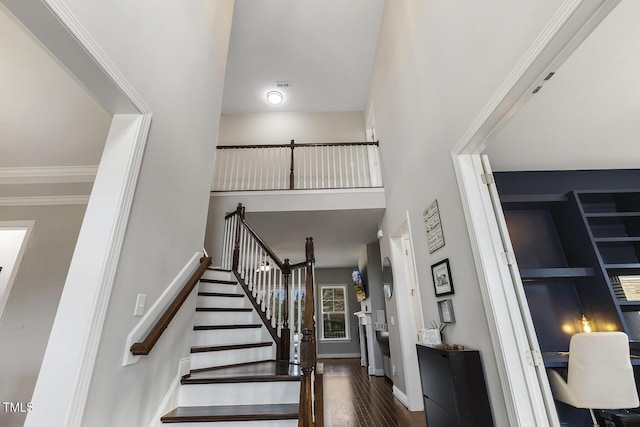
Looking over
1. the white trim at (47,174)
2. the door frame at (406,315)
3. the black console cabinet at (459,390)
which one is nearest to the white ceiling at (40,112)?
the white trim at (47,174)

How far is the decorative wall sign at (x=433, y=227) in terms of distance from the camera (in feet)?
8.38

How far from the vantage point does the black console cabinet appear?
1.78m

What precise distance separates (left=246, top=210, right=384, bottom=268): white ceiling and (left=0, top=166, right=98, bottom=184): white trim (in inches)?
88.9

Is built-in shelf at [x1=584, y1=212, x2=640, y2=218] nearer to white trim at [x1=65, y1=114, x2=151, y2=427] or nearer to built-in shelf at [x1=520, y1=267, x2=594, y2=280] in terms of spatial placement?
built-in shelf at [x1=520, y1=267, x2=594, y2=280]

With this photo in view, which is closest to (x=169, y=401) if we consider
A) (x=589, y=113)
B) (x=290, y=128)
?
(x=589, y=113)

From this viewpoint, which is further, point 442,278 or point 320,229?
point 320,229

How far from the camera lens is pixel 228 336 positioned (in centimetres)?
313

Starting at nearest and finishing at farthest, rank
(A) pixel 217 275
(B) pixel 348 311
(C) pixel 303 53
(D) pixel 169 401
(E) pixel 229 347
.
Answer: (D) pixel 169 401, (E) pixel 229 347, (A) pixel 217 275, (C) pixel 303 53, (B) pixel 348 311

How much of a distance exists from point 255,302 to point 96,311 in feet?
8.04

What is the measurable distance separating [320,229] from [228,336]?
9.45 ft

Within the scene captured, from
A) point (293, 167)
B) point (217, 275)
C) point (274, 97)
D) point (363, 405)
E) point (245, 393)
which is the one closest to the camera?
point (245, 393)

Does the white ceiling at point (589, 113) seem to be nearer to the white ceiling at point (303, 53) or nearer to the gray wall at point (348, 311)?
the white ceiling at point (303, 53)

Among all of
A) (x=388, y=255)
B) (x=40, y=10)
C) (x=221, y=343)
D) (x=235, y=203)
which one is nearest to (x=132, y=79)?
(x=40, y=10)

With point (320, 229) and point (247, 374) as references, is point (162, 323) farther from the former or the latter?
point (320, 229)
